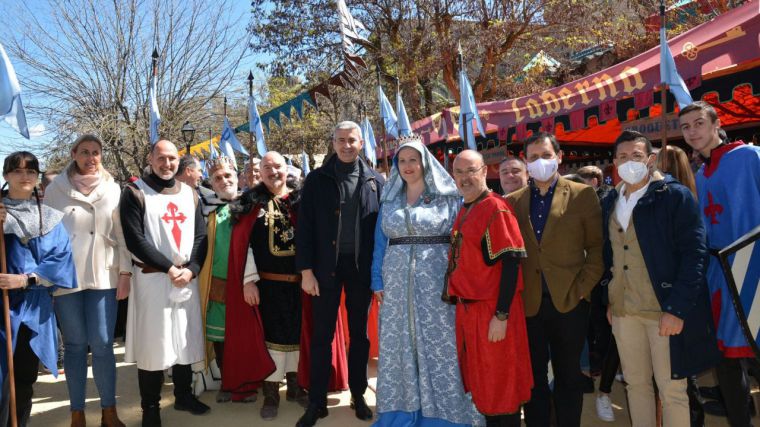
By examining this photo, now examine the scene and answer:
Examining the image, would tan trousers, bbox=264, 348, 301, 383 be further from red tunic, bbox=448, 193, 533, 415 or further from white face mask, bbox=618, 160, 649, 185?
white face mask, bbox=618, 160, 649, 185

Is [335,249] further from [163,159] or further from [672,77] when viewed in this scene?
[672,77]

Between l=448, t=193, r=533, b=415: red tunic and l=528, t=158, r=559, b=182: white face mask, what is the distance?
25 centimetres

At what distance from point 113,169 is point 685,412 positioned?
1738 centimetres

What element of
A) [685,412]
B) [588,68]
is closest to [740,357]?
[685,412]

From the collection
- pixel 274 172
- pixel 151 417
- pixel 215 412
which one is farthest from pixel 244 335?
pixel 274 172

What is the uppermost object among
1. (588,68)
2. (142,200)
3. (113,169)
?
(588,68)

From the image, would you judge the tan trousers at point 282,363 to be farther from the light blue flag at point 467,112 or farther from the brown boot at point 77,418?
the light blue flag at point 467,112

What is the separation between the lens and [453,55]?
15.5 metres

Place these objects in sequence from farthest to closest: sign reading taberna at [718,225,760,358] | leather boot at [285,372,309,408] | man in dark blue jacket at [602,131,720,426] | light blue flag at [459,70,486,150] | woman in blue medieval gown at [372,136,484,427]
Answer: light blue flag at [459,70,486,150] < leather boot at [285,372,309,408] < woman in blue medieval gown at [372,136,484,427] < man in dark blue jacket at [602,131,720,426] < sign reading taberna at [718,225,760,358]

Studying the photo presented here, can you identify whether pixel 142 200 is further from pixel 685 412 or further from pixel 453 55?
pixel 453 55

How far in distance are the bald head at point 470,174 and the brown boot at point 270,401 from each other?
7.07 feet

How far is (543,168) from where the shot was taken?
304 centimetres

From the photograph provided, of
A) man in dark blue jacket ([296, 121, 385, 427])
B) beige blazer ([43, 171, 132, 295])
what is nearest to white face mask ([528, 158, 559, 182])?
man in dark blue jacket ([296, 121, 385, 427])

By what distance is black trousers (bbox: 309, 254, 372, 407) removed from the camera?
371 cm
